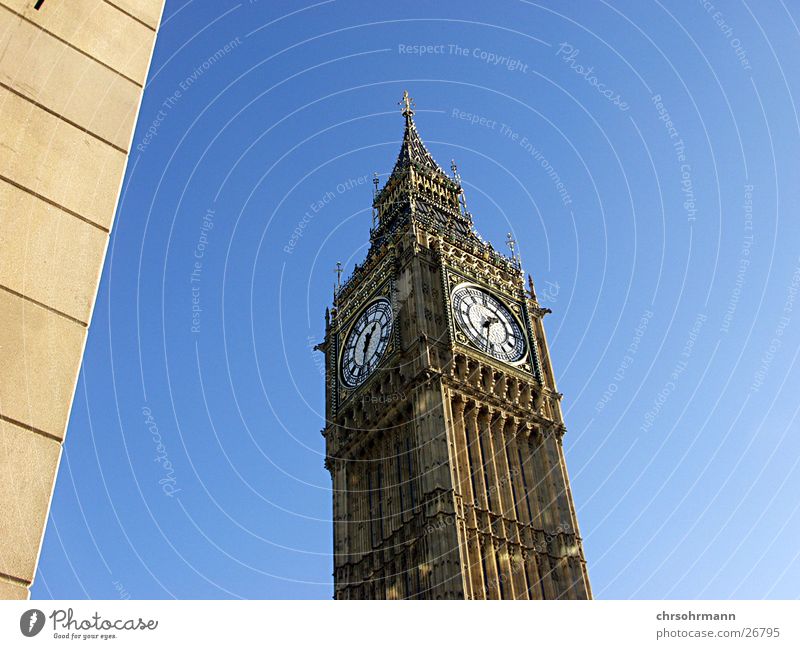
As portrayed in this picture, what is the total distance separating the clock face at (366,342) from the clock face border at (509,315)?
4232 mm

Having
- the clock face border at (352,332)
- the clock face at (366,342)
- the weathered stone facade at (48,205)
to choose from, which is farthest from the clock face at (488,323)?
the weathered stone facade at (48,205)

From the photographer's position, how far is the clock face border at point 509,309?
51750 mm

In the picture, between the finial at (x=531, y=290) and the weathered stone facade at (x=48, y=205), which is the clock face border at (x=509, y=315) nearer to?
the finial at (x=531, y=290)

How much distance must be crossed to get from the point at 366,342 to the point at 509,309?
9721mm

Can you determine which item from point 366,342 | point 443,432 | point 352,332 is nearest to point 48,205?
point 443,432

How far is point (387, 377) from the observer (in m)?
52.4

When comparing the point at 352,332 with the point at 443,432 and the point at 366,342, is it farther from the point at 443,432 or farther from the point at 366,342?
the point at 443,432

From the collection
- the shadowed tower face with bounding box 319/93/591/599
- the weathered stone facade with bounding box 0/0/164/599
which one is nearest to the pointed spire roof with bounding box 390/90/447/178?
the shadowed tower face with bounding box 319/93/591/599

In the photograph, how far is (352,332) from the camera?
57.8 meters

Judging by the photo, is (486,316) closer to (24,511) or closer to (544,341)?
(544,341)

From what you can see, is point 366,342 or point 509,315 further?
point 509,315

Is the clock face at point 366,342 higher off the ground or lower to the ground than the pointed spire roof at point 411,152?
lower
